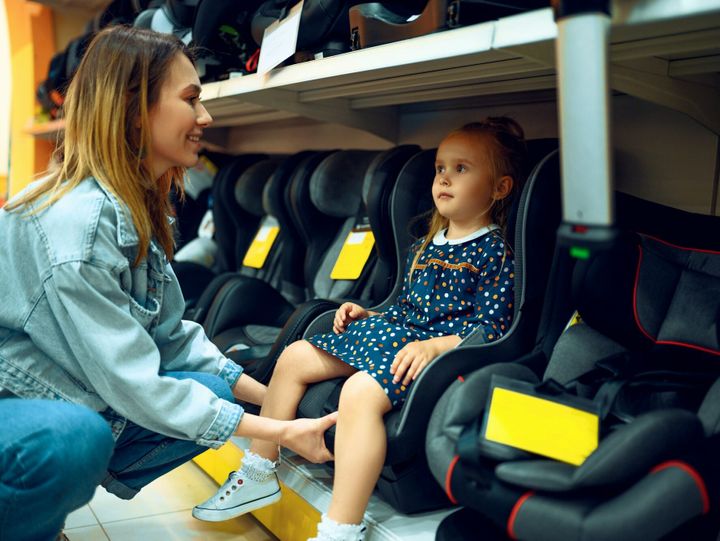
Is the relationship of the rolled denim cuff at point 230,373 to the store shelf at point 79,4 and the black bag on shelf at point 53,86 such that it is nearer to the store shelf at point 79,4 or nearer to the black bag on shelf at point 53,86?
the black bag on shelf at point 53,86

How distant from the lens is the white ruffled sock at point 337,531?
1296 mm

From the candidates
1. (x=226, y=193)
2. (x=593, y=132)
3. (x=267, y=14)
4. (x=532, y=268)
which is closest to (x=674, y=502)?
(x=593, y=132)

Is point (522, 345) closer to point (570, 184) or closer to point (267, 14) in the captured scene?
point (570, 184)

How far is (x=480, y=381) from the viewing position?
4.09 ft

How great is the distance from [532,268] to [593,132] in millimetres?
612

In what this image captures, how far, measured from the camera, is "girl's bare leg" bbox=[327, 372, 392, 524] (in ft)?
4.30

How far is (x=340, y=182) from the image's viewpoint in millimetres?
2314

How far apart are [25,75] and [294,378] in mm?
3995

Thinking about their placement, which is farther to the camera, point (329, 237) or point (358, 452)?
point (329, 237)

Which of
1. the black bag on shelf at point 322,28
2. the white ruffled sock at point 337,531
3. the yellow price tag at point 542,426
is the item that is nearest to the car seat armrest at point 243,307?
the black bag on shelf at point 322,28

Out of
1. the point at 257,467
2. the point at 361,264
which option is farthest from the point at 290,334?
the point at 361,264

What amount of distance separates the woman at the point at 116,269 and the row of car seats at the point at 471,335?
0.28 m

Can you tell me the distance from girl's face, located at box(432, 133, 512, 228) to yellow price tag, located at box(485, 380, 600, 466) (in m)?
0.57

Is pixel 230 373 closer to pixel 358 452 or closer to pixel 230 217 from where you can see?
pixel 358 452
